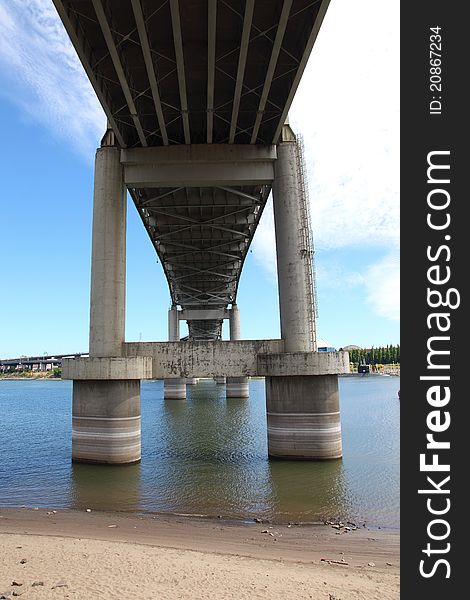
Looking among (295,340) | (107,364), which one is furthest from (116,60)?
(295,340)

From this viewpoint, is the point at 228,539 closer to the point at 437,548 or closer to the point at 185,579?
the point at 185,579

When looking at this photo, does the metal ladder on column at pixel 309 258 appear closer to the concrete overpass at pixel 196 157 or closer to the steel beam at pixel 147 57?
the concrete overpass at pixel 196 157

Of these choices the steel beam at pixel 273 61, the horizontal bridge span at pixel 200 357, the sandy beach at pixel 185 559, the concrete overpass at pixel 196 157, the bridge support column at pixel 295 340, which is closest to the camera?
the sandy beach at pixel 185 559

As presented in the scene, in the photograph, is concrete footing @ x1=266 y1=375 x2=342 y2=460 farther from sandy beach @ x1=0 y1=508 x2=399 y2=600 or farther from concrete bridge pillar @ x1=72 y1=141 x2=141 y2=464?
sandy beach @ x1=0 y1=508 x2=399 y2=600

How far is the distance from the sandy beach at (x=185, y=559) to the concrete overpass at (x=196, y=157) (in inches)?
311

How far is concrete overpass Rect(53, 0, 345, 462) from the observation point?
18.6 meters

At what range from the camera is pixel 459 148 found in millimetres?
7184

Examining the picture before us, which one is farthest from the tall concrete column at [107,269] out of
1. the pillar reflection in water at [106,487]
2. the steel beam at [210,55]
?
the steel beam at [210,55]

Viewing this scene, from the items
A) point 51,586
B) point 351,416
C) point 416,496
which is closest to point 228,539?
point 51,586

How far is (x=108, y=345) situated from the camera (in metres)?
21.9

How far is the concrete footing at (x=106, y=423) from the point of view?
20359 mm

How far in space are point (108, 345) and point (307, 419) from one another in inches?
391

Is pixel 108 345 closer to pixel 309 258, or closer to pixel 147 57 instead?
pixel 309 258

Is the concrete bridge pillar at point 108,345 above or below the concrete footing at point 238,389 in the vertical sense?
above
